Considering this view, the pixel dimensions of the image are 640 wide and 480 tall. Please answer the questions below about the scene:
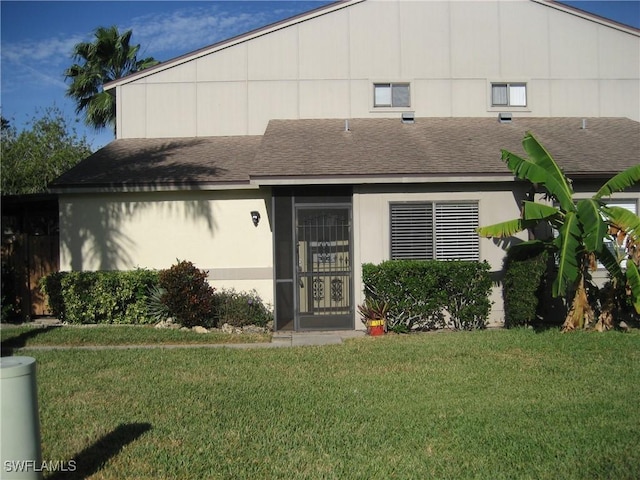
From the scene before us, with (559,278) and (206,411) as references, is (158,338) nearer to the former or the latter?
(206,411)

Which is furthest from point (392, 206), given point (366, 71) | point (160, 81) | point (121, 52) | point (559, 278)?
point (121, 52)

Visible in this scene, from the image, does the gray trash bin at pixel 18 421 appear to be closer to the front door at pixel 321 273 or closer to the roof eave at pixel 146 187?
the front door at pixel 321 273

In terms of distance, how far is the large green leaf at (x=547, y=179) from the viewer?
11.1 m

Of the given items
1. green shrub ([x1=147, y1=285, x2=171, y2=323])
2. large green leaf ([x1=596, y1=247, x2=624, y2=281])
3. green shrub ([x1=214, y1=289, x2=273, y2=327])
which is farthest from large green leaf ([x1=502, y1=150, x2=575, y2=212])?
green shrub ([x1=147, y1=285, x2=171, y2=323])

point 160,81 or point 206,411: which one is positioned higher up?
point 160,81

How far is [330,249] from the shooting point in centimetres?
1278

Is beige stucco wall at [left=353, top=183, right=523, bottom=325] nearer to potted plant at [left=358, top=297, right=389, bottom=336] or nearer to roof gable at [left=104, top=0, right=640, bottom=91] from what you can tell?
potted plant at [left=358, top=297, right=389, bottom=336]

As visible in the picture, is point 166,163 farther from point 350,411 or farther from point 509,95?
point 350,411

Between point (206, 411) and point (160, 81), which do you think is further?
point (160, 81)

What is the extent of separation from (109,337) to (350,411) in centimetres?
636

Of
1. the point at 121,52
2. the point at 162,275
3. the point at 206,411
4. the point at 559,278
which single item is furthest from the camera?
the point at 121,52

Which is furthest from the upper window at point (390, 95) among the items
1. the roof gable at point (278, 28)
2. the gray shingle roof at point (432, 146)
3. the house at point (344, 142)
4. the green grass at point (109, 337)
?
the green grass at point (109, 337)

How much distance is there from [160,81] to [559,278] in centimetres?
1140

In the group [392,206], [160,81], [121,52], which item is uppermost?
[121,52]
